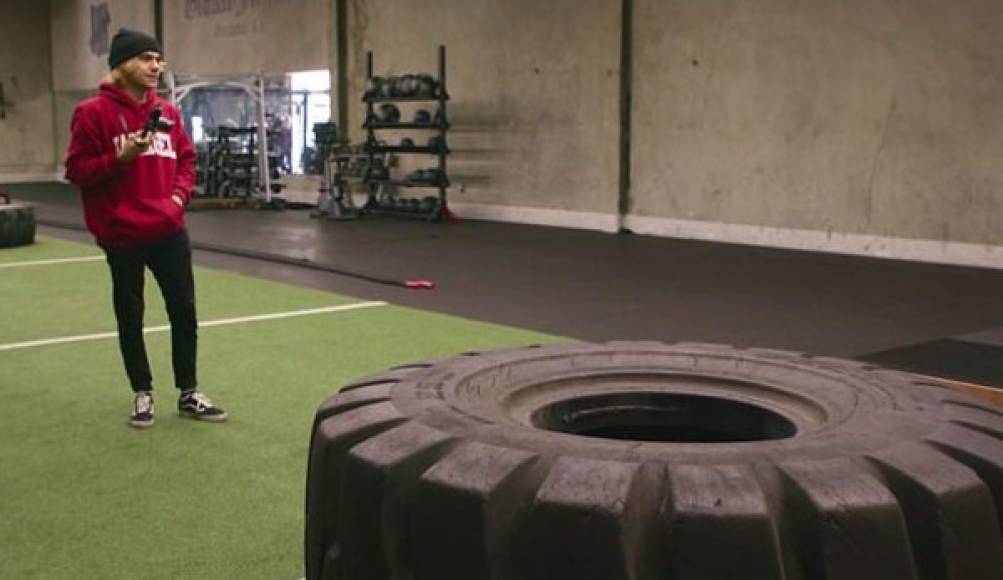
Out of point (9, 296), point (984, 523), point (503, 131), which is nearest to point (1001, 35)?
point (503, 131)

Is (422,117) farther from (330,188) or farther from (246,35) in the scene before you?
(246,35)

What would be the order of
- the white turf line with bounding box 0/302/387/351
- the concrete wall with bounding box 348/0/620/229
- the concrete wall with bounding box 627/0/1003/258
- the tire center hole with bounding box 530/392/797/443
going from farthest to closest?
1. the concrete wall with bounding box 348/0/620/229
2. the concrete wall with bounding box 627/0/1003/258
3. the white turf line with bounding box 0/302/387/351
4. the tire center hole with bounding box 530/392/797/443

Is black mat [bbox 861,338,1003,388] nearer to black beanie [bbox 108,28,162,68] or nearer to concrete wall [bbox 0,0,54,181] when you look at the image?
black beanie [bbox 108,28,162,68]

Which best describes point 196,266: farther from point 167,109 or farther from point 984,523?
point 984,523

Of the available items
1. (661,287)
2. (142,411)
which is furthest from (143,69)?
(661,287)

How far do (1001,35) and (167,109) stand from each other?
625 cm

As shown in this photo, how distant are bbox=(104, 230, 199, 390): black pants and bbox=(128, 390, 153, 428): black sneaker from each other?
0.03 metres

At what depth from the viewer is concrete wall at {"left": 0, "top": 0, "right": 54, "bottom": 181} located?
60.5 ft

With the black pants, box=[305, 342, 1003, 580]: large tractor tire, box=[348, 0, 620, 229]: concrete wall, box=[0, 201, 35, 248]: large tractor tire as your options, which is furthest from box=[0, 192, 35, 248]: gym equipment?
box=[305, 342, 1003, 580]: large tractor tire

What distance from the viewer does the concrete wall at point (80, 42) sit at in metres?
17.2

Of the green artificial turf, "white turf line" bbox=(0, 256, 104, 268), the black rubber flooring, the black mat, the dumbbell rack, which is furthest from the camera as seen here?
the dumbbell rack

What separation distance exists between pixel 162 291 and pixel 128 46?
80 centimetres

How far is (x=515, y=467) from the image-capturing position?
41.7 inches

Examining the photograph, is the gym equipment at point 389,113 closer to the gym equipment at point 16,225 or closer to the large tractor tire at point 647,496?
the gym equipment at point 16,225
